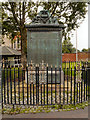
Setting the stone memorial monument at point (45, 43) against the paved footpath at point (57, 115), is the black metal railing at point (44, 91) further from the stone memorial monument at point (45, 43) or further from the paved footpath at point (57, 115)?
the stone memorial monument at point (45, 43)

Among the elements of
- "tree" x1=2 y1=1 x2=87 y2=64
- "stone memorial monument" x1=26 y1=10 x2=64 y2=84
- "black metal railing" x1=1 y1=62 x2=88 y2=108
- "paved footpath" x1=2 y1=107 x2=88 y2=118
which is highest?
"tree" x1=2 y1=1 x2=87 y2=64

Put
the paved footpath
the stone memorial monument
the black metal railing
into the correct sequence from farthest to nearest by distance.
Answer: the stone memorial monument
the black metal railing
the paved footpath

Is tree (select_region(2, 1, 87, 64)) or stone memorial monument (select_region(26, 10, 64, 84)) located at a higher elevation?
tree (select_region(2, 1, 87, 64))

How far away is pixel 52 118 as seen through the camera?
411 centimetres

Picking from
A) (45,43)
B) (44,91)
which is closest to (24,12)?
(45,43)

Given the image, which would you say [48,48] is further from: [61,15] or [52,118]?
[61,15]

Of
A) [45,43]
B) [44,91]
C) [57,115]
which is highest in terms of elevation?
A: [45,43]

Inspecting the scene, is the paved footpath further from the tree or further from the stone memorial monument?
the tree

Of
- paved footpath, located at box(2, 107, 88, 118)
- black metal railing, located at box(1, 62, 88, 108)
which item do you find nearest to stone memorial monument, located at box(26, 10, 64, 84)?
black metal railing, located at box(1, 62, 88, 108)

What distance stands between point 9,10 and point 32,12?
8.26 ft

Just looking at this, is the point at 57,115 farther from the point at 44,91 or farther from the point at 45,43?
the point at 45,43

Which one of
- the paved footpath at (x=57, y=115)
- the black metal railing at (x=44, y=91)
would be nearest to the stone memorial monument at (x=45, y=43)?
the black metal railing at (x=44, y=91)

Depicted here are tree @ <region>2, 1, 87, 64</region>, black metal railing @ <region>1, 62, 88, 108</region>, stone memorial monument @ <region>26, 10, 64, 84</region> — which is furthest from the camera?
tree @ <region>2, 1, 87, 64</region>

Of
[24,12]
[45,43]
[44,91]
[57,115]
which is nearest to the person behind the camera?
[57,115]
